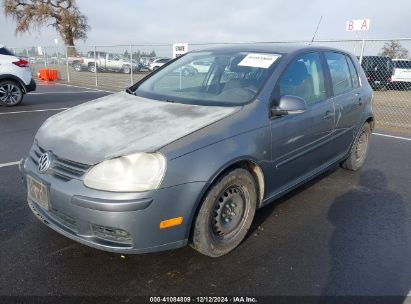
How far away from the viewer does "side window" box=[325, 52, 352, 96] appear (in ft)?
13.8

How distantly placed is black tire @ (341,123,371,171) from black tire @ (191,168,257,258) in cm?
242

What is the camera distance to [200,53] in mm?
4273

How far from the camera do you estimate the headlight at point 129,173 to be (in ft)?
7.89

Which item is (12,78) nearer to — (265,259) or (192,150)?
(192,150)

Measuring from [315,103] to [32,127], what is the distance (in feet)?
20.0

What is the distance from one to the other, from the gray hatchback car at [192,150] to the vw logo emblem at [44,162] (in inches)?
0.4

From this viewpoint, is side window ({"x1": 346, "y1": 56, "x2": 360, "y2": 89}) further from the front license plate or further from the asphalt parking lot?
the front license plate

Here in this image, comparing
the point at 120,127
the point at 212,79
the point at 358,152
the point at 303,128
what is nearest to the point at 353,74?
the point at 358,152

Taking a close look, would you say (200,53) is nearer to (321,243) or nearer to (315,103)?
(315,103)

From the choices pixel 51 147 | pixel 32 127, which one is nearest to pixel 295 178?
pixel 51 147

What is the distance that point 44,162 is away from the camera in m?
2.72

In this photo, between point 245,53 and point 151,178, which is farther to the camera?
point 245,53

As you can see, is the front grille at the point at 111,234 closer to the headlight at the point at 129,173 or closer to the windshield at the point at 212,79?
the headlight at the point at 129,173

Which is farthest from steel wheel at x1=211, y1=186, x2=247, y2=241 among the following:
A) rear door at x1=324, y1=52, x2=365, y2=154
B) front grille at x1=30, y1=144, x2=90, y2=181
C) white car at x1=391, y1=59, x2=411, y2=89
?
white car at x1=391, y1=59, x2=411, y2=89
